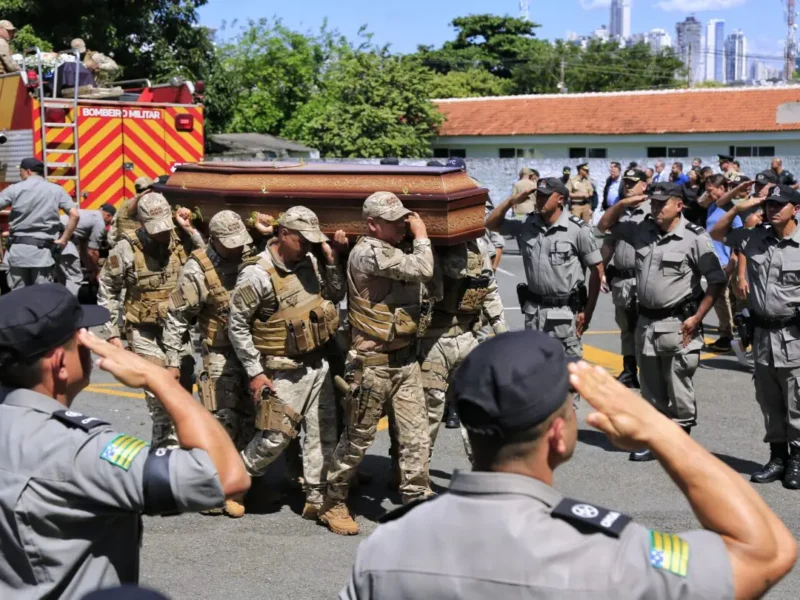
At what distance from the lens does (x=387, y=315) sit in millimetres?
6148

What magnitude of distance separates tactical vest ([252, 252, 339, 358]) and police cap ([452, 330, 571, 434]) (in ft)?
13.3

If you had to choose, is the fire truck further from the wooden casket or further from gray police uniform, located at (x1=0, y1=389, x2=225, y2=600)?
gray police uniform, located at (x1=0, y1=389, x2=225, y2=600)

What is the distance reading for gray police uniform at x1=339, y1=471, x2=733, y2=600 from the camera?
202 cm

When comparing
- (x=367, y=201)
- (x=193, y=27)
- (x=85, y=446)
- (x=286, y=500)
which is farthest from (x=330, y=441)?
(x=193, y=27)

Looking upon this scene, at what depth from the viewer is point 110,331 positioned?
7363mm

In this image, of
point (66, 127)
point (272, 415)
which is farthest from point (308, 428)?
point (66, 127)

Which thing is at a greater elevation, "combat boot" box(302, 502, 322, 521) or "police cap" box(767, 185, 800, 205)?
"police cap" box(767, 185, 800, 205)

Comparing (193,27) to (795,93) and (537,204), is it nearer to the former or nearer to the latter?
(537,204)

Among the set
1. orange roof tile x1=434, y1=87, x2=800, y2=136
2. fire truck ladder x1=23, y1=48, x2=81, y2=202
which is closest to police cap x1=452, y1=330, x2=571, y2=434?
fire truck ladder x1=23, y1=48, x2=81, y2=202

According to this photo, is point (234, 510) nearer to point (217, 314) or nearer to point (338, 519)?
point (338, 519)

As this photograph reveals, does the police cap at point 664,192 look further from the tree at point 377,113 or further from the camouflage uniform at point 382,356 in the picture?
the tree at point 377,113

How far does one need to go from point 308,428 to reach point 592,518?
449 cm

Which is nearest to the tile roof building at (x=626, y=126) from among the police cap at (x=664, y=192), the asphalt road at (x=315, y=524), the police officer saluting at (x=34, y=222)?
the police officer saluting at (x=34, y=222)

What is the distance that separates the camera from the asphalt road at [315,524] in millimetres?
5570
